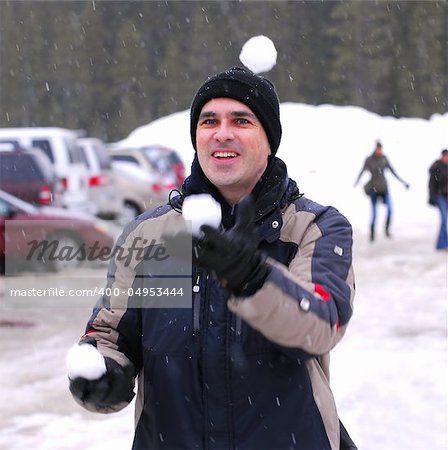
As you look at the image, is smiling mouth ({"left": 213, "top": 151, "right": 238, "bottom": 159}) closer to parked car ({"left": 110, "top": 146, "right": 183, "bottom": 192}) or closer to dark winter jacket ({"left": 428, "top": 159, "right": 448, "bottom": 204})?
dark winter jacket ({"left": 428, "top": 159, "right": 448, "bottom": 204})

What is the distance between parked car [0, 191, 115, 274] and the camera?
38.9ft

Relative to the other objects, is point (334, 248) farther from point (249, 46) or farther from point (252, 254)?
point (249, 46)

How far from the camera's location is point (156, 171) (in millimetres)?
20547

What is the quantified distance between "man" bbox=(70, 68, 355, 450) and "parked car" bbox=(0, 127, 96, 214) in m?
13.6

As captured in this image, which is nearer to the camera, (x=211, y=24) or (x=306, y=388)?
(x=306, y=388)

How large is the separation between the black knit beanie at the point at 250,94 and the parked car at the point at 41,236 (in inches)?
377

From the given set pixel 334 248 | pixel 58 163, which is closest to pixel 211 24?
pixel 58 163

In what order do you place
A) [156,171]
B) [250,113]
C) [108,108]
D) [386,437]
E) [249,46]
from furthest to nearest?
[108,108], [156,171], [386,437], [249,46], [250,113]

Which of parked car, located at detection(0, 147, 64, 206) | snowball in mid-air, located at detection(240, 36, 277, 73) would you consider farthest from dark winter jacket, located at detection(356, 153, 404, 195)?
snowball in mid-air, located at detection(240, 36, 277, 73)

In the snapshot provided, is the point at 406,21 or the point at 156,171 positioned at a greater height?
the point at 406,21

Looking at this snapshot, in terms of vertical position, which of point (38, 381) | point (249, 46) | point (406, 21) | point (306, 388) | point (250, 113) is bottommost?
point (38, 381)

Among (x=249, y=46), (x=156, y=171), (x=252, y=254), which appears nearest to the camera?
(x=252, y=254)

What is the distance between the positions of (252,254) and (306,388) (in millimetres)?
570

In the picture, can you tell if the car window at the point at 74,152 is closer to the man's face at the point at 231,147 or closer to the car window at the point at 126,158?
the car window at the point at 126,158
